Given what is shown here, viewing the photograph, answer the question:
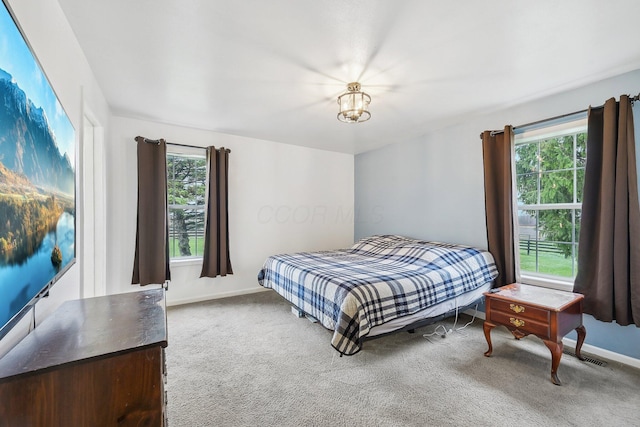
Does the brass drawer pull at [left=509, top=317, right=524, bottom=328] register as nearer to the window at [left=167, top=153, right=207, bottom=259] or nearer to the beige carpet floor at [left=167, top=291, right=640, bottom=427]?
the beige carpet floor at [left=167, top=291, right=640, bottom=427]

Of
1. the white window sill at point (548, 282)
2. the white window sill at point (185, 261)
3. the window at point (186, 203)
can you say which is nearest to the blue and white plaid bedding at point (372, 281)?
the white window sill at point (548, 282)

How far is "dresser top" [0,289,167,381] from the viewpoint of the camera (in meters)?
0.78

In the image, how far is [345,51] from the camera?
1921 millimetres

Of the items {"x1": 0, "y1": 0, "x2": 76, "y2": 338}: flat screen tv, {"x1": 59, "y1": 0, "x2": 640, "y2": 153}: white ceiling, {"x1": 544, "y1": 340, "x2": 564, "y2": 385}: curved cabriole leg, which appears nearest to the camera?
{"x1": 0, "y1": 0, "x2": 76, "y2": 338}: flat screen tv

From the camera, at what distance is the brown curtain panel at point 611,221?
211 centimetres

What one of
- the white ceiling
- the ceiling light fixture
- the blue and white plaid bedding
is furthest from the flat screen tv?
the ceiling light fixture

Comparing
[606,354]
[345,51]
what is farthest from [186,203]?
[606,354]

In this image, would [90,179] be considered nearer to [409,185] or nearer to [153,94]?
[153,94]

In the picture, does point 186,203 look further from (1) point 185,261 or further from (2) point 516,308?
(2) point 516,308

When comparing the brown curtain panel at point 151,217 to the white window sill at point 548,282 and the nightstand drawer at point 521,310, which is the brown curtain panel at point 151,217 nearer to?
the nightstand drawer at point 521,310

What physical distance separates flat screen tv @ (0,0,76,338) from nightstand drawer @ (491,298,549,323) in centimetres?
271

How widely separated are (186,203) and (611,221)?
4368 millimetres

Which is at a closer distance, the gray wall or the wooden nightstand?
the wooden nightstand

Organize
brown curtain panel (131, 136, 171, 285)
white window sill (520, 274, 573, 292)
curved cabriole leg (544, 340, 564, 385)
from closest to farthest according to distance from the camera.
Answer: curved cabriole leg (544, 340, 564, 385) < white window sill (520, 274, 573, 292) < brown curtain panel (131, 136, 171, 285)
